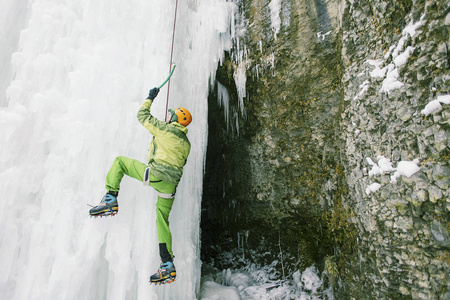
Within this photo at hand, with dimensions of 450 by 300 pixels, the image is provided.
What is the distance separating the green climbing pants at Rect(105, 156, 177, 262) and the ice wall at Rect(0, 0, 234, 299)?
31 centimetres

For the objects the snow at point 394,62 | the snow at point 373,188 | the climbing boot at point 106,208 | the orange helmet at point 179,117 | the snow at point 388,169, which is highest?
the snow at point 394,62

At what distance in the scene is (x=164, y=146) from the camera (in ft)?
10.8

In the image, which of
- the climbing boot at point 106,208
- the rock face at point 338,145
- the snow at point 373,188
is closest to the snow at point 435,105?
the rock face at point 338,145

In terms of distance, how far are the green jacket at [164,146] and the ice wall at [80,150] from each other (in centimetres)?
49

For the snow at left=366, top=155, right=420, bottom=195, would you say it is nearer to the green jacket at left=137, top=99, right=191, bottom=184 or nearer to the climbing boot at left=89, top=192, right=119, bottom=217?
the green jacket at left=137, top=99, right=191, bottom=184

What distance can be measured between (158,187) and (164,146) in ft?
1.65

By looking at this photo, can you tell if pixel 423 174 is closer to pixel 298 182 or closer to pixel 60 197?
pixel 298 182

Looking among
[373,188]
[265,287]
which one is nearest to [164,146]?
[373,188]

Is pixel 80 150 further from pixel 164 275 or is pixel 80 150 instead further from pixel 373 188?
pixel 373 188

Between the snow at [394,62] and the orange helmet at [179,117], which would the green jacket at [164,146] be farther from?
the snow at [394,62]

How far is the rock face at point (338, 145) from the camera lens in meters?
2.61

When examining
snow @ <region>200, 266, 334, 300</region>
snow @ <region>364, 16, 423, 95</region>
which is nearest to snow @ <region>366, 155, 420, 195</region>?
snow @ <region>364, 16, 423, 95</region>

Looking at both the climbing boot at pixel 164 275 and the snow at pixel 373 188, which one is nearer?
the climbing boot at pixel 164 275

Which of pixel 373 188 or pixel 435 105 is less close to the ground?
pixel 435 105
